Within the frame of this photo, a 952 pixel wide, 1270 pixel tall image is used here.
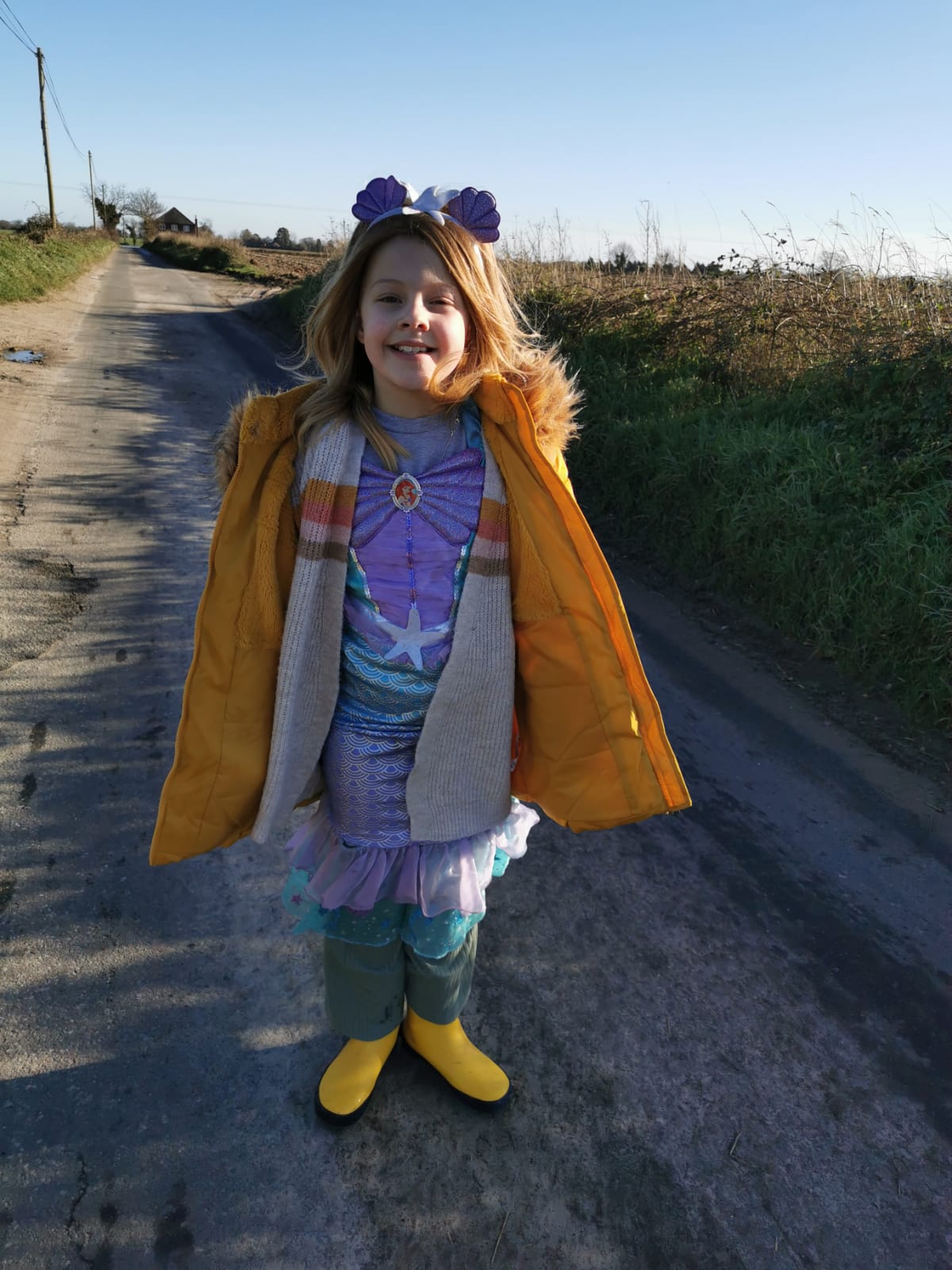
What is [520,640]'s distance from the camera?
162 centimetres

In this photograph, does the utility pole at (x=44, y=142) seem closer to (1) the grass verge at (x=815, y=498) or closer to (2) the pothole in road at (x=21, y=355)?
(2) the pothole in road at (x=21, y=355)

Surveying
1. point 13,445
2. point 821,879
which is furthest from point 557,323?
point 821,879

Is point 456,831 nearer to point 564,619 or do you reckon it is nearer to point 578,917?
point 564,619

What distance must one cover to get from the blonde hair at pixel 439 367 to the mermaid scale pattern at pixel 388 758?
0.41 ft

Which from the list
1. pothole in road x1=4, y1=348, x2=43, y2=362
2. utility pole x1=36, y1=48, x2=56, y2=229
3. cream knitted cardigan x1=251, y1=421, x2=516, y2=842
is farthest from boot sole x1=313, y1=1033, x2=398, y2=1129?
utility pole x1=36, y1=48, x2=56, y2=229

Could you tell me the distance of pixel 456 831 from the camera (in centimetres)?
166

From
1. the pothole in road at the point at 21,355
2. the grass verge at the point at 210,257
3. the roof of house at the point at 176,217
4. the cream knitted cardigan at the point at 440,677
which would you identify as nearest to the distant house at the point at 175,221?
the roof of house at the point at 176,217

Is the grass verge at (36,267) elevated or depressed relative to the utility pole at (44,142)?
depressed

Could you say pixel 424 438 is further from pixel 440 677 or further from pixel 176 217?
pixel 176 217

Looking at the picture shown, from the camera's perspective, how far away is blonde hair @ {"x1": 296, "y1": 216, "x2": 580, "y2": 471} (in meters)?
1.50

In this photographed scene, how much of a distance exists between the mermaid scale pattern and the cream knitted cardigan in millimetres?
35

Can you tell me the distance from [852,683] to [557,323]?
17.1 ft

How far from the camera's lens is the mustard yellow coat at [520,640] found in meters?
1.51

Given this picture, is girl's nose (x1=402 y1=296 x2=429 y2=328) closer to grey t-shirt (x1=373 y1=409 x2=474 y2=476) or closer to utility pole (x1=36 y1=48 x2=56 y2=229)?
grey t-shirt (x1=373 y1=409 x2=474 y2=476)
